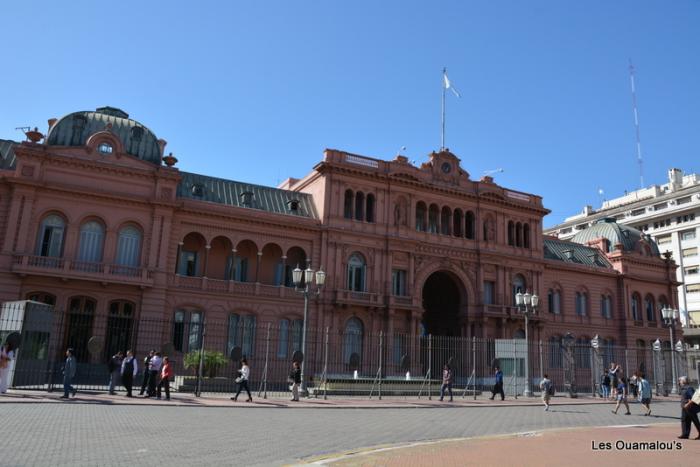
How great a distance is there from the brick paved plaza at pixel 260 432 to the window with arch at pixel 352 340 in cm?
1694

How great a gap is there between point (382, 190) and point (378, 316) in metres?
9.78

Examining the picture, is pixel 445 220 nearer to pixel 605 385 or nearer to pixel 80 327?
pixel 605 385

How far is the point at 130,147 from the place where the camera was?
38.5 metres

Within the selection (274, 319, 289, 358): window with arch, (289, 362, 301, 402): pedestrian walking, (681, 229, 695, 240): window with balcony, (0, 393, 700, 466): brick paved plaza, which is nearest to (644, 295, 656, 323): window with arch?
(681, 229, 695, 240): window with balcony

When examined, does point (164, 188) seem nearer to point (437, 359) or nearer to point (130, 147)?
point (130, 147)

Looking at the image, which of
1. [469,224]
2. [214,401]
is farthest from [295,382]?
[469,224]

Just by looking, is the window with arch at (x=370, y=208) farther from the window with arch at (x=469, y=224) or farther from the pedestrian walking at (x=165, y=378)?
the pedestrian walking at (x=165, y=378)

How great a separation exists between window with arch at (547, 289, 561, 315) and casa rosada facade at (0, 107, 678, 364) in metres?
0.12

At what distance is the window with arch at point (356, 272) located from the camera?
43.6 metres

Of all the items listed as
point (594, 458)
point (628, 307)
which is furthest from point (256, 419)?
point (628, 307)

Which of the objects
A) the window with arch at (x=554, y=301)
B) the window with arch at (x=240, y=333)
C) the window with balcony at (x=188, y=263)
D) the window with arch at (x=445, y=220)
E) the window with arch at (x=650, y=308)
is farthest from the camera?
the window with arch at (x=650, y=308)

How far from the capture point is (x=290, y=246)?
42.0 meters

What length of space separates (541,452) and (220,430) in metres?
7.86

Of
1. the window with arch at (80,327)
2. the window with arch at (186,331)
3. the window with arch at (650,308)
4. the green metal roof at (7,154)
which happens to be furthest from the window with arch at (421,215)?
the green metal roof at (7,154)
